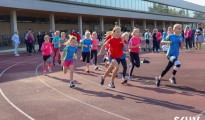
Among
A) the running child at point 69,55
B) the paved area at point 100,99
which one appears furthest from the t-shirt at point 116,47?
the running child at point 69,55

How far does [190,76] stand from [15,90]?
6257 mm

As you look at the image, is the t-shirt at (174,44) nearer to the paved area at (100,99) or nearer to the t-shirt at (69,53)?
the paved area at (100,99)

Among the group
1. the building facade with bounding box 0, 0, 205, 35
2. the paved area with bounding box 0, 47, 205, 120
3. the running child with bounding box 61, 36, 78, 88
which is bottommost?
the paved area with bounding box 0, 47, 205, 120

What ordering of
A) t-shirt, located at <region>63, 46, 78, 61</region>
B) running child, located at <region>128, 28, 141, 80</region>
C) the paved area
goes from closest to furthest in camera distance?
1. the paved area
2. t-shirt, located at <region>63, 46, 78, 61</region>
3. running child, located at <region>128, 28, 141, 80</region>

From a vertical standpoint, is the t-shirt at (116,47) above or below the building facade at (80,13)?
below

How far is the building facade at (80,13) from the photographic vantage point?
104ft

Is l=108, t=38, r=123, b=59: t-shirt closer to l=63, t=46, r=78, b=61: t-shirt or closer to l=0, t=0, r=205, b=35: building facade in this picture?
l=63, t=46, r=78, b=61: t-shirt

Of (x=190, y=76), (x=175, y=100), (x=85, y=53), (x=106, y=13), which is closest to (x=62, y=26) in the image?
(x=106, y=13)

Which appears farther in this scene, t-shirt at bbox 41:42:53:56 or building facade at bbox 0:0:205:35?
building facade at bbox 0:0:205:35

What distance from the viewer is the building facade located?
3159cm

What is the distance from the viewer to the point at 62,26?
4966cm

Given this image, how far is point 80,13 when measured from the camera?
126 ft

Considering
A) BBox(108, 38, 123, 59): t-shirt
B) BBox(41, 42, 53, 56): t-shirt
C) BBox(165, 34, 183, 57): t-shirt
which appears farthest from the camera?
BBox(41, 42, 53, 56): t-shirt

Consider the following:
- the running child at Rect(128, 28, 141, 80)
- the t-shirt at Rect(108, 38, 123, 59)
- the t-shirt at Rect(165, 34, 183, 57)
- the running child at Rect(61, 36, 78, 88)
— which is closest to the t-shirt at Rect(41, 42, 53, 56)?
the running child at Rect(61, 36, 78, 88)
